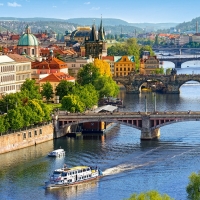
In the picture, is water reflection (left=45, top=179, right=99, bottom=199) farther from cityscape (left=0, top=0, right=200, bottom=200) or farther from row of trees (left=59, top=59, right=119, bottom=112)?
row of trees (left=59, top=59, right=119, bottom=112)

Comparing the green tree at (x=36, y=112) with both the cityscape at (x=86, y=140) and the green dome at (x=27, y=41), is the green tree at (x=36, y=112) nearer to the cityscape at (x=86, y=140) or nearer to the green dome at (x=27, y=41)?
the cityscape at (x=86, y=140)

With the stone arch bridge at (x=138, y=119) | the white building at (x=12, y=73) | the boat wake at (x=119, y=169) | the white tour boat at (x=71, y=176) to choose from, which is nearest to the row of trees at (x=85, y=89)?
the white building at (x=12, y=73)

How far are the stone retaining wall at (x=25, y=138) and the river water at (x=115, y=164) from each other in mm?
722

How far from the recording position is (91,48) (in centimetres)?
14550

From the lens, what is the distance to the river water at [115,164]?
2601 inches

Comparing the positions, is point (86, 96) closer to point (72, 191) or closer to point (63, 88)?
point (63, 88)

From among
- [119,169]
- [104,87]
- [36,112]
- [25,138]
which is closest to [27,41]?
[104,87]

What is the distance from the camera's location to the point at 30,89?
102562 millimetres

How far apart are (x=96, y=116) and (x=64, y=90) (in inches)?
689

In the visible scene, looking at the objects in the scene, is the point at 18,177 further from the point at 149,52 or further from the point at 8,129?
the point at 149,52

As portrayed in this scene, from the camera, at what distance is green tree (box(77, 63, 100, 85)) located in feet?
396

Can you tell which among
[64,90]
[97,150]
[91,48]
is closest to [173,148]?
[97,150]

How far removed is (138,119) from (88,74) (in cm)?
3611

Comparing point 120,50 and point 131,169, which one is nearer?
point 131,169
